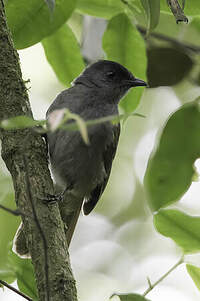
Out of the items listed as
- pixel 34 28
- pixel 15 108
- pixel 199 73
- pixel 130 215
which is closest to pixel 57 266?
pixel 15 108

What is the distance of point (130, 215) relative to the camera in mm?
8117

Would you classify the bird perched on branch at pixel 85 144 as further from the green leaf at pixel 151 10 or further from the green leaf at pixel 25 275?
the green leaf at pixel 151 10

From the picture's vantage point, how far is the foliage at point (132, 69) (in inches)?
84.1

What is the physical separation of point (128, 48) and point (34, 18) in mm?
558

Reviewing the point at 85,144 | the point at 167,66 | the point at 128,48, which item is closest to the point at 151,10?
the point at 128,48

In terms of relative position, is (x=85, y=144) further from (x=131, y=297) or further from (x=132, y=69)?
(x=131, y=297)

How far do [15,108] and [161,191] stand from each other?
1173 millimetres

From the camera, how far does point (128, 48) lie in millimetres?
3193

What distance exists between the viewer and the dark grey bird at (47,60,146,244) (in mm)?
4680

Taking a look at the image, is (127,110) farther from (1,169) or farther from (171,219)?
(1,169)

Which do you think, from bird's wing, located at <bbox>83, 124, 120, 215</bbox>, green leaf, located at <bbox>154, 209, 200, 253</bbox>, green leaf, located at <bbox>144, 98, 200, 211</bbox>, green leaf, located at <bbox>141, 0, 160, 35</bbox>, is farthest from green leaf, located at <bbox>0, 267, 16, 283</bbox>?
bird's wing, located at <bbox>83, 124, 120, 215</bbox>

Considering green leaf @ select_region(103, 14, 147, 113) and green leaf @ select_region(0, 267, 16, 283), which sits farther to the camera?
green leaf @ select_region(103, 14, 147, 113)

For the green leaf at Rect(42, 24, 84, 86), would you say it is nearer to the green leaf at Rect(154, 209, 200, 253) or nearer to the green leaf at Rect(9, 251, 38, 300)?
the green leaf at Rect(9, 251, 38, 300)

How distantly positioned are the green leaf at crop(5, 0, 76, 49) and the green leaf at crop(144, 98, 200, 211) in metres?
1.05
